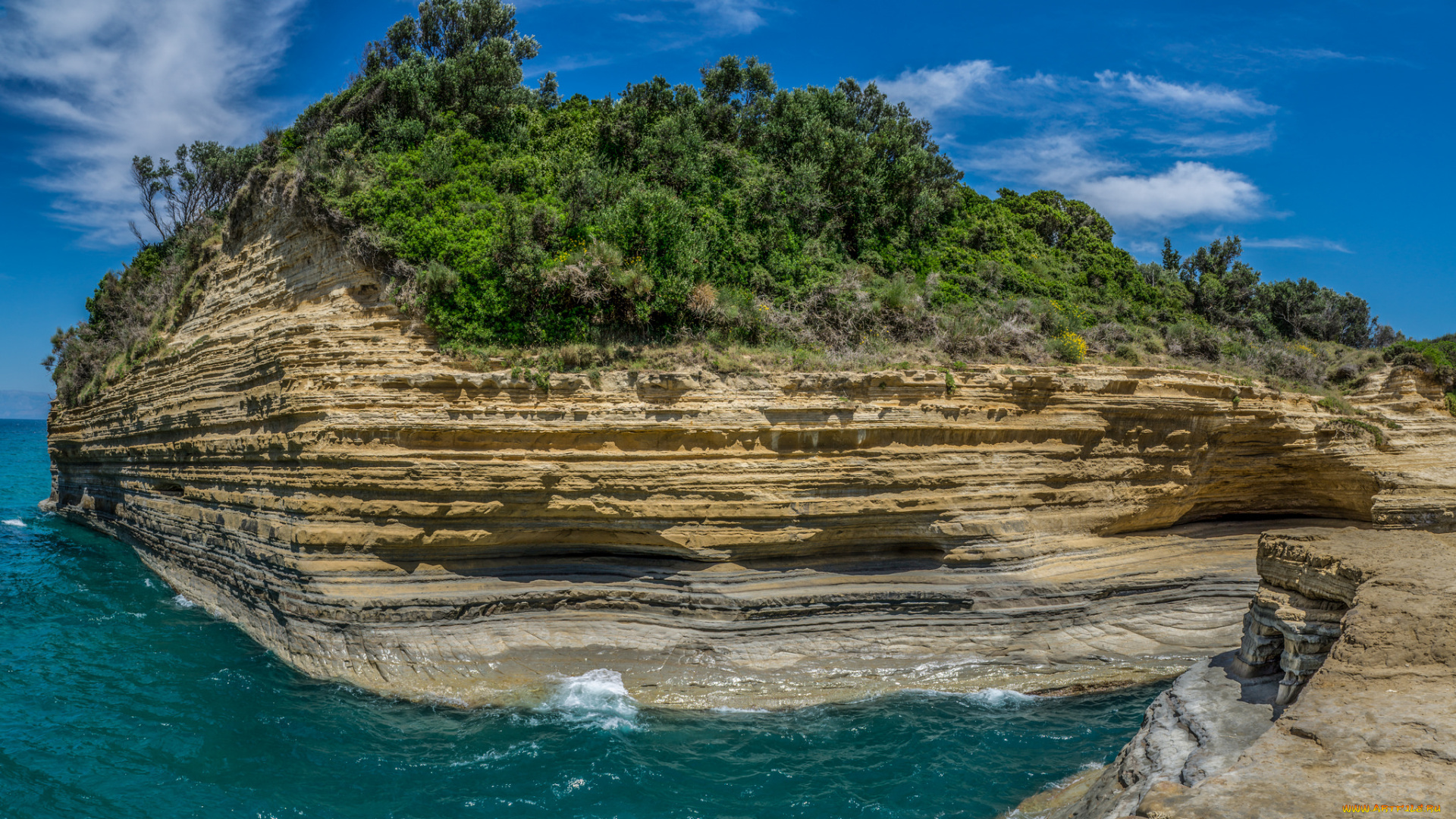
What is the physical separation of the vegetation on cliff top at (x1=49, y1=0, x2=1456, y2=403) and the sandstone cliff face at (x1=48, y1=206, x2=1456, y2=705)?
137 centimetres

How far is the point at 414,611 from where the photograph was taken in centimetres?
1240

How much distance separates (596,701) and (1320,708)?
9240 mm

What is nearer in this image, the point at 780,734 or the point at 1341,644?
the point at 1341,644

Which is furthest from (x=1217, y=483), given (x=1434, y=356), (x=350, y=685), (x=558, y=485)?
(x=350, y=685)

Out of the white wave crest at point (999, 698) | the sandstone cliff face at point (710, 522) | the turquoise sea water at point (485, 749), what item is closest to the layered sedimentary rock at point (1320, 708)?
the turquoise sea water at point (485, 749)

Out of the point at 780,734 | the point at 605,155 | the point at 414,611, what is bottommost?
the point at 780,734

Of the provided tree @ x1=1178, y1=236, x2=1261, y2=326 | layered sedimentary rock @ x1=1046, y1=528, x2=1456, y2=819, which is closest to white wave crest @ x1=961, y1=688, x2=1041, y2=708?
layered sedimentary rock @ x1=1046, y1=528, x2=1456, y2=819

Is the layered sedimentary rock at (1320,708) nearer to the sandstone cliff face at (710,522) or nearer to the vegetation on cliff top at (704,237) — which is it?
the sandstone cliff face at (710,522)

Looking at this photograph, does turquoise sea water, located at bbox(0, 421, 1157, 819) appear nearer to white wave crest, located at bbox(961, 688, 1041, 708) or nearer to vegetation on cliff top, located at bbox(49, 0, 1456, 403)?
white wave crest, located at bbox(961, 688, 1041, 708)

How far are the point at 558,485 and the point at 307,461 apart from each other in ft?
14.9

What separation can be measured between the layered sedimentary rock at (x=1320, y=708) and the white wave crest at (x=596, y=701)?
624 cm

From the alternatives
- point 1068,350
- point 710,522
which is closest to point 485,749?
point 710,522

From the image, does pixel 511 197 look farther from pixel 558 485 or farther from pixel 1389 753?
pixel 1389 753

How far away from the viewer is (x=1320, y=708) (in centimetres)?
627
